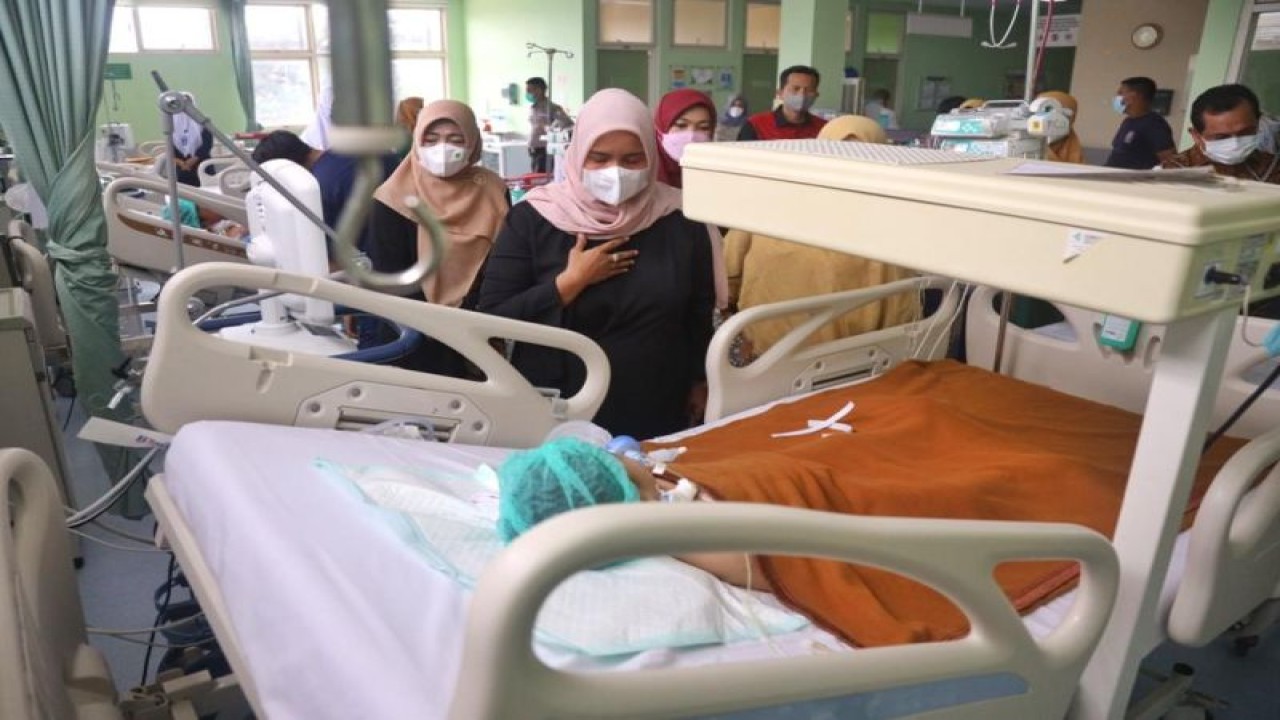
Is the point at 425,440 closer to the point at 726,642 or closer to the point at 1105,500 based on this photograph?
the point at 726,642

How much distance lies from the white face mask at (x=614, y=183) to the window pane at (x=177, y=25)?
5.21 ft

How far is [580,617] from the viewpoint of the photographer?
1116 mm

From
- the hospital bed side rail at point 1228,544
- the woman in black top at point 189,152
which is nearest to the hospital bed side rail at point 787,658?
the hospital bed side rail at point 1228,544

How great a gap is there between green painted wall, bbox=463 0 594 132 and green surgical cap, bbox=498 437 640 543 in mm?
8665

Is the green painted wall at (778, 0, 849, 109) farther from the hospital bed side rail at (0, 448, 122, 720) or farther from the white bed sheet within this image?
the hospital bed side rail at (0, 448, 122, 720)

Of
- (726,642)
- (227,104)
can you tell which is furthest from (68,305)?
(227,104)

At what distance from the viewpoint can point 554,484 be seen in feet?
4.23

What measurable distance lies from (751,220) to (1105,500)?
2.62ft

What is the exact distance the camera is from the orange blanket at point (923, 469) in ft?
4.22

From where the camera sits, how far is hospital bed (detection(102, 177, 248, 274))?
3.52m

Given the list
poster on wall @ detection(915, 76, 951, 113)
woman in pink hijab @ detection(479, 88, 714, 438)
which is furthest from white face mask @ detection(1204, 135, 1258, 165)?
poster on wall @ detection(915, 76, 951, 113)

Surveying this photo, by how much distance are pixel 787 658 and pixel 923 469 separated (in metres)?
0.86

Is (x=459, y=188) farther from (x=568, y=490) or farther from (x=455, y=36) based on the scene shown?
(x=455, y=36)

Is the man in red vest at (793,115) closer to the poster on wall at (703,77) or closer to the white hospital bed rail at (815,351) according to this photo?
the white hospital bed rail at (815,351)
